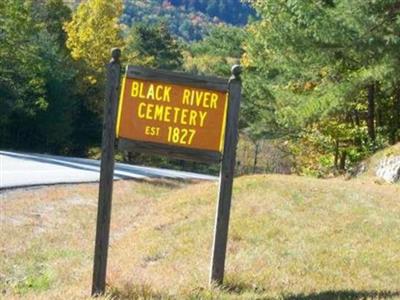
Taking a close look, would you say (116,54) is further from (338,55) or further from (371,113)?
(371,113)

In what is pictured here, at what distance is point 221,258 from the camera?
7566 millimetres

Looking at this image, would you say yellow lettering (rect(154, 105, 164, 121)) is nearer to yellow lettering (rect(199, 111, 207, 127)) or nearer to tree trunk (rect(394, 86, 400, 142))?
yellow lettering (rect(199, 111, 207, 127))

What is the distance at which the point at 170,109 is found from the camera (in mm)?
7293

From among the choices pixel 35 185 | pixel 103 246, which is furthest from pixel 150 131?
pixel 35 185

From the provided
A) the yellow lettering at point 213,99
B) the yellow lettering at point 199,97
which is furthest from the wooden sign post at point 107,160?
the yellow lettering at point 213,99

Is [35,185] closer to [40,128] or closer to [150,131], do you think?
[150,131]

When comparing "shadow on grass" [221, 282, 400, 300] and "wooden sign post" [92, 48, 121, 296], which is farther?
"wooden sign post" [92, 48, 121, 296]

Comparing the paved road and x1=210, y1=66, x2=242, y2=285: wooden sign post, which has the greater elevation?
x1=210, y1=66, x2=242, y2=285: wooden sign post

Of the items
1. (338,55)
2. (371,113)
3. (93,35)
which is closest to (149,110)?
(338,55)

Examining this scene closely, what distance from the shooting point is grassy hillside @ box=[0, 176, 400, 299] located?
7477 mm

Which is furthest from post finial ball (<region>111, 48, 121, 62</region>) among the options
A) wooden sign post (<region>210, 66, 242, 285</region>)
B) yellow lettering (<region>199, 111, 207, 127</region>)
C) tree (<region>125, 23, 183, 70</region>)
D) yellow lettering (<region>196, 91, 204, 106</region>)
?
tree (<region>125, 23, 183, 70</region>)

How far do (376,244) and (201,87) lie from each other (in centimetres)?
409

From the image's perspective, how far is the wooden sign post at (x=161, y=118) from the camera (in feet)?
23.7

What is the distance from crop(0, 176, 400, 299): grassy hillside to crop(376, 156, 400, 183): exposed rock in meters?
2.52
